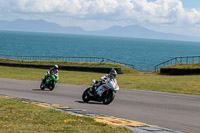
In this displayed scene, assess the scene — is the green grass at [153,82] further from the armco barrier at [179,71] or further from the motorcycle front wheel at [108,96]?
the motorcycle front wheel at [108,96]

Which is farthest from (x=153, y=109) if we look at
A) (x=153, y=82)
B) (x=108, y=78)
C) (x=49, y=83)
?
(x=153, y=82)

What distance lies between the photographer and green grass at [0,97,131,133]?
24.3 ft

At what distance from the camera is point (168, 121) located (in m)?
10.2

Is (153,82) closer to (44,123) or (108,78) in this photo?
(108,78)

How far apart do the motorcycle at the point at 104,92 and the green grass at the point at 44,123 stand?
3.42m

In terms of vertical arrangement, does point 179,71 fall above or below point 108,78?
above

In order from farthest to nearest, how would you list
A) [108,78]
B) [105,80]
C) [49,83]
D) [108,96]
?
[49,83] < [108,96] < [105,80] < [108,78]

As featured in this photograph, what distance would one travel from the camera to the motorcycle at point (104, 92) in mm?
13281

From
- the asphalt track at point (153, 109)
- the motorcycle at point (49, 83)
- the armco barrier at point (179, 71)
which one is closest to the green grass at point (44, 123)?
the asphalt track at point (153, 109)

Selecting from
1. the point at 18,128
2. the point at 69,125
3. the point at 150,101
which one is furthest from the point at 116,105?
the point at 18,128

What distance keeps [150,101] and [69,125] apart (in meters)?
7.71

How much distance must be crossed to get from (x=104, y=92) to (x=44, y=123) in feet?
19.3

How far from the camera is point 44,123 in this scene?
330 inches

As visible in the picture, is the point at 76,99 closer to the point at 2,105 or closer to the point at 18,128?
A: the point at 2,105
